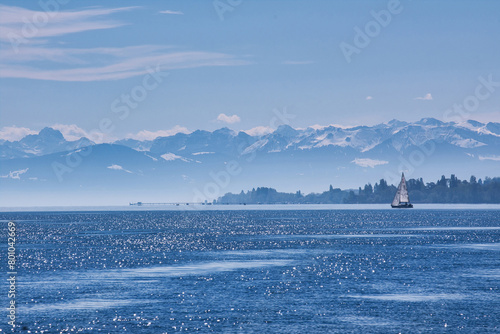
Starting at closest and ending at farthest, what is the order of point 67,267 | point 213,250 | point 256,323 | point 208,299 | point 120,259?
point 256,323
point 208,299
point 67,267
point 120,259
point 213,250

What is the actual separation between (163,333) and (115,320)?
7657mm

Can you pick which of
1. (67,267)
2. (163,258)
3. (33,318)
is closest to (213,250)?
(163,258)

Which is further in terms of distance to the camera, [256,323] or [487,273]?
[487,273]

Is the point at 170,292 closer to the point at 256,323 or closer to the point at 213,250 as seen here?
the point at 256,323

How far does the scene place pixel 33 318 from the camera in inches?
2657

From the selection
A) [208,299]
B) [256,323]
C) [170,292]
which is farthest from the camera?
[170,292]

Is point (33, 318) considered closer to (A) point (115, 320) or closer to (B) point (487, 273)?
(A) point (115, 320)

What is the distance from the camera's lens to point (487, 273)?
329 ft

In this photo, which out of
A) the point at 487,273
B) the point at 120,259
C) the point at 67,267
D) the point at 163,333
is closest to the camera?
the point at 163,333

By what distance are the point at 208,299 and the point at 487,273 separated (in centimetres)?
4458

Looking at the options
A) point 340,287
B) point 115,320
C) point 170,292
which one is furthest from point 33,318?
point 340,287

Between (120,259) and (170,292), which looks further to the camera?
(120,259)

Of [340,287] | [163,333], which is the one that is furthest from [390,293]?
[163,333]

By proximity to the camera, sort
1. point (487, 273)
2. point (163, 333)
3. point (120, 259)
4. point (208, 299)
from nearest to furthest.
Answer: point (163, 333) → point (208, 299) → point (487, 273) → point (120, 259)
